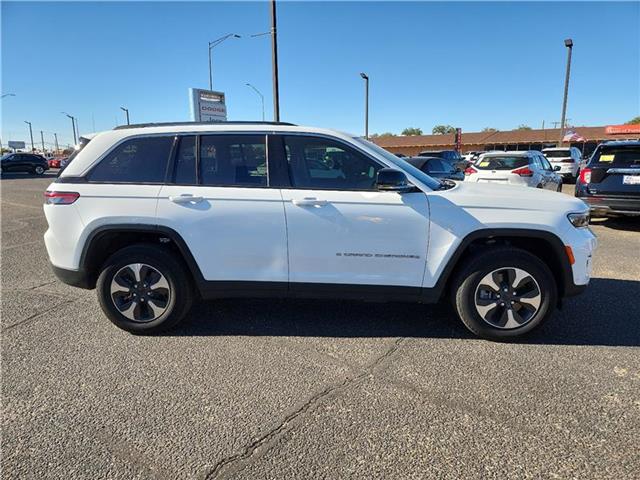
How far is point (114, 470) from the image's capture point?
217 cm

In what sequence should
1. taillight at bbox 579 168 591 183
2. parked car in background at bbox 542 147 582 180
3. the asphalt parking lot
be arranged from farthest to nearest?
parked car in background at bbox 542 147 582 180, taillight at bbox 579 168 591 183, the asphalt parking lot

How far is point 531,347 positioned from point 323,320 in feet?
5.96

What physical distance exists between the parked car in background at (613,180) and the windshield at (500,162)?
2.08 meters

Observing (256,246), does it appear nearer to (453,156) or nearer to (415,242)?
(415,242)

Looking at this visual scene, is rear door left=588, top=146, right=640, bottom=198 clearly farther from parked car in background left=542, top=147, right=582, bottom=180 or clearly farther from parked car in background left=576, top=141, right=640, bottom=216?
parked car in background left=542, top=147, right=582, bottom=180

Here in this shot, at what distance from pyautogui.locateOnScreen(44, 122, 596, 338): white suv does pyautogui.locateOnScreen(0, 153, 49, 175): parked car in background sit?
36.0m

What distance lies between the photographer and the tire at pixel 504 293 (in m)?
3.43

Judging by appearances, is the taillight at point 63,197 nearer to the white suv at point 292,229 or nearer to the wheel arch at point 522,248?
the white suv at point 292,229

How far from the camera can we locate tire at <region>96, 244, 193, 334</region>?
3645mm

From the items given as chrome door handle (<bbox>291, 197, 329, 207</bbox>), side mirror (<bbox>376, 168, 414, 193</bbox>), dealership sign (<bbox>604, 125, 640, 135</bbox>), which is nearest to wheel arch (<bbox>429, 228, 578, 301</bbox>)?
side mirror (<bbox>376, 168, 414, 193</bbox>)

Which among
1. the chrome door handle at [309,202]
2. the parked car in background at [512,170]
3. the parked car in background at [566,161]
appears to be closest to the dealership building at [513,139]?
the parked car in background at [566,161]

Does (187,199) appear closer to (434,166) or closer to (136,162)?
(136,162)

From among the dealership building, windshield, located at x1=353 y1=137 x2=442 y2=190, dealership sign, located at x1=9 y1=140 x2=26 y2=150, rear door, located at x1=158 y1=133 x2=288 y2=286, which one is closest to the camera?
rear door, located at x1=158 y1=133 x2=288 y2=286

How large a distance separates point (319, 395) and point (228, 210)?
1649 millimetres
